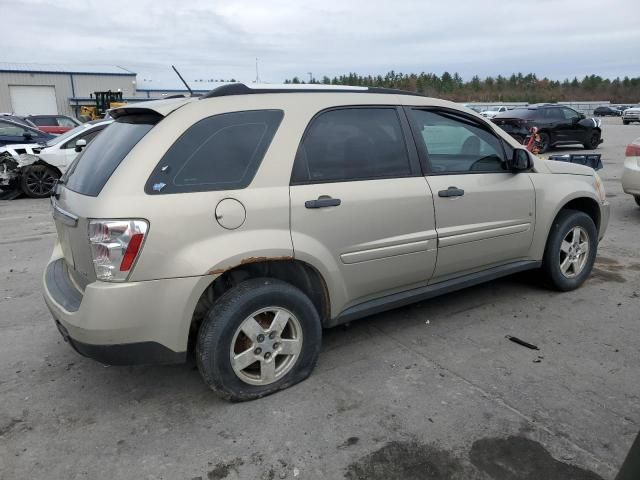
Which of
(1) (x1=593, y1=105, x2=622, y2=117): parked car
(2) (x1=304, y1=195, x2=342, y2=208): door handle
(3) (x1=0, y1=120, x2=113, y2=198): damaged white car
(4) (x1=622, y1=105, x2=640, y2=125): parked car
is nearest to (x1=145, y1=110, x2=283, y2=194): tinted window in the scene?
(2) (x1=304, y1=195, x2=342, y2=208): door handle

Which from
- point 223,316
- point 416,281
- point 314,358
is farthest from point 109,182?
point 416,281

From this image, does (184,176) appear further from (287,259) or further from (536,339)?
(536,339)

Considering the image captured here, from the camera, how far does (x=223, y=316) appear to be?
2879mm

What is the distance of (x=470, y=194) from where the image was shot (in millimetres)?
3920

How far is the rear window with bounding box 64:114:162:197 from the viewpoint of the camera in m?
2.89

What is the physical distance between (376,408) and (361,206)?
1.23m

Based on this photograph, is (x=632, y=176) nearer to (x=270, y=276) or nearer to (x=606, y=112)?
(x=270, y=276)

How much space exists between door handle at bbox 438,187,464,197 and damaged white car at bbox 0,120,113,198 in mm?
9099

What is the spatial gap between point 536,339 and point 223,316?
2.40m

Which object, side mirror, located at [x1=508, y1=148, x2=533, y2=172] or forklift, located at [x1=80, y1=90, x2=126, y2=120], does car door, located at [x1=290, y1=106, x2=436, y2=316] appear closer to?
side mirror, located at [x1=508, y1=148, x2=533, y2=172]

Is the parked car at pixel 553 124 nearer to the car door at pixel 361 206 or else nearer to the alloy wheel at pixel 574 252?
the alloy wheel at pixel 574 252

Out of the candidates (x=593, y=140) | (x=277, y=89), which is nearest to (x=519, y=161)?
(x=277, y=89)

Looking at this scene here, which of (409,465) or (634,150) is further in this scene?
(634,150)

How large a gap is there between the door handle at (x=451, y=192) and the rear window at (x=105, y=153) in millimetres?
1980
